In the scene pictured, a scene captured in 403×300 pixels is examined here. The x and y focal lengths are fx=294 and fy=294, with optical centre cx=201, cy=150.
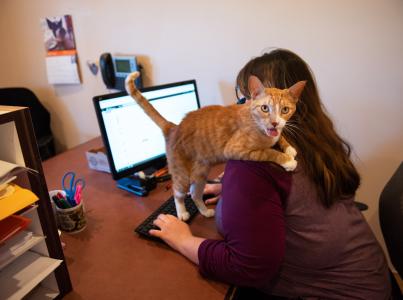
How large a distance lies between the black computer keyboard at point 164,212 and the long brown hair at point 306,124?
0.44 meters

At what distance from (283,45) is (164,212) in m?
0.99

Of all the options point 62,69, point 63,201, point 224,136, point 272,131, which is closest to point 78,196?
point 63,201

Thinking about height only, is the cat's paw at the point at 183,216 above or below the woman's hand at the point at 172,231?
below

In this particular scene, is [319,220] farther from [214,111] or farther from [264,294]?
[214,111]

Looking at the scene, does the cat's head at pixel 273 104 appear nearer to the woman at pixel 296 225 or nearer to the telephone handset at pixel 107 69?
the woman at pixel 296 225

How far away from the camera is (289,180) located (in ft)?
2.53

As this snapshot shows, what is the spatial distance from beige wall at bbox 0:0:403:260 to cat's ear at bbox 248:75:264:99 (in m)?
0.75

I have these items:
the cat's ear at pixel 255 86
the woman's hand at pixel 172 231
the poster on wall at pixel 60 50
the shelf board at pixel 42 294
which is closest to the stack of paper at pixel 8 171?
the shelf board at pixel 42 294

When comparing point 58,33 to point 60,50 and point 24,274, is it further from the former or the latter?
point 24,274

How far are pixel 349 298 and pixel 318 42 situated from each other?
1082 millimetres

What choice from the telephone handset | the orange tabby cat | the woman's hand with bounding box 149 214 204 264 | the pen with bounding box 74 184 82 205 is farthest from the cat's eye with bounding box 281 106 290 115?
the telephone handset

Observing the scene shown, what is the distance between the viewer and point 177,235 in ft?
2.94

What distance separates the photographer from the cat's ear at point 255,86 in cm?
79

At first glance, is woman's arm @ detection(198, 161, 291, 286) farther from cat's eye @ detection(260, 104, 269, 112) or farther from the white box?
the white box
